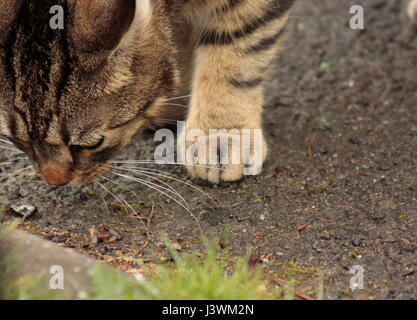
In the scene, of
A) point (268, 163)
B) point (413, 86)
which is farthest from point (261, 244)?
point (413, 86)

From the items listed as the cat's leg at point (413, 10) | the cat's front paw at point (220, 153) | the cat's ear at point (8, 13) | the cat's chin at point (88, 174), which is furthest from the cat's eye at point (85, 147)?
the cat's leg at point (413, 10)

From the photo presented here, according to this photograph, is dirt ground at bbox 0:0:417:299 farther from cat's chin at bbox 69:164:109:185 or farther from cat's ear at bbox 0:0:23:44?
cat's ear at bbox 0:0:23:44

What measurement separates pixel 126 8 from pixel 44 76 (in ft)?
1.12

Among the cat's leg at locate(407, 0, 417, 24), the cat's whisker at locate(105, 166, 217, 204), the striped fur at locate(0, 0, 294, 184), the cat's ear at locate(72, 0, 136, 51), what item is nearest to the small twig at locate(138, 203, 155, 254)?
the cat's whisker at locate(105, 166, 217, 204)

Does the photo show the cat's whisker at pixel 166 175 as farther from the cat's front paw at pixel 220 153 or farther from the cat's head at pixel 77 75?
the cat's head at pixel 77 75

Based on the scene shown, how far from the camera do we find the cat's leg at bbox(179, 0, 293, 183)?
9.10 ft

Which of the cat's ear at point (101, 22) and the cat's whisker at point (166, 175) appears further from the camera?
the cat's whisker at point (166, 175)

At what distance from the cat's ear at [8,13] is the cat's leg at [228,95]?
0.85m

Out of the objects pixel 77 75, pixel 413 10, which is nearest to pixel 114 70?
pixel 77 75

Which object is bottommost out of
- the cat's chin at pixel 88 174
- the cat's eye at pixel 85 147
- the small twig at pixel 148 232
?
the small twig at pixel 148 232

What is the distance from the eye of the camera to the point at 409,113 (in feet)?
10.5

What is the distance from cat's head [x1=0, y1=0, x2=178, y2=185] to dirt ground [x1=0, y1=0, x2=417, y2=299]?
30 centimetres

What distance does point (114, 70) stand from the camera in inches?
86.8

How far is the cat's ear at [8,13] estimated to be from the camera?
2121 millimetres
